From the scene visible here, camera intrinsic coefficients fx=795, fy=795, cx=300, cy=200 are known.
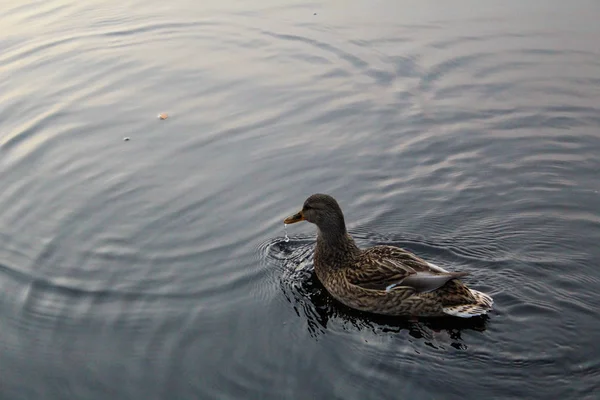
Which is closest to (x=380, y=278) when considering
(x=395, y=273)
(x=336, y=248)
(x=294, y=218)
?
(x=395, y=273)

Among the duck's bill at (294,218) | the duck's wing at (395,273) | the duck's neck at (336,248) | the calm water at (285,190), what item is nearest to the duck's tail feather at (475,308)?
the calm water at (285,190)

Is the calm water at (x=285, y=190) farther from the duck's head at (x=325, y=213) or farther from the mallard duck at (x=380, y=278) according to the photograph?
the duck's head at (x=325, y=213)

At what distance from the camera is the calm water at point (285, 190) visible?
7039 mm

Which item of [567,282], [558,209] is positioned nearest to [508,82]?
[558,209]

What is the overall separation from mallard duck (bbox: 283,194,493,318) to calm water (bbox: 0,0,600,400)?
0.18m

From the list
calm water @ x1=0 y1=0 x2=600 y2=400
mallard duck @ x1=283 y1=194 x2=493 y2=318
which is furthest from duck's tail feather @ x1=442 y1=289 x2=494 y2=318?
calm water @ x1=0 y1=0 x2=600 y2=400

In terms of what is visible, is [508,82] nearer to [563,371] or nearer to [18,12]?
[563,371]

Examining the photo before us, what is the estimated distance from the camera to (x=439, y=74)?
12.7 m

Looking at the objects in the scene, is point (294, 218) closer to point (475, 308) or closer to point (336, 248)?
point (336, 248)

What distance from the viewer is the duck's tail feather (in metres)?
7.52

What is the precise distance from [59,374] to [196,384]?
1.30 m

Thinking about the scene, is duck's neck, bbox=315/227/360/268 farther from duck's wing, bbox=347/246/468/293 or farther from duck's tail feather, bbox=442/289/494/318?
duck's tail feather, bbox=442/289/494/318

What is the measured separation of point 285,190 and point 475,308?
3.25 meters

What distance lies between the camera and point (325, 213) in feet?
28.0
